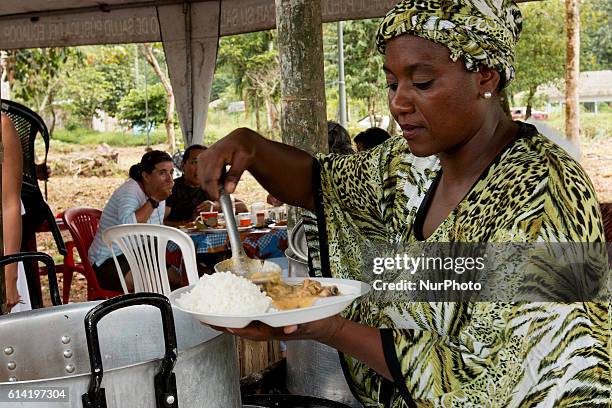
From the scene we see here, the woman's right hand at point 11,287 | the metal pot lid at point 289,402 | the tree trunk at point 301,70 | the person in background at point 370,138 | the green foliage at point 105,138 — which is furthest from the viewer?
Answer: the green foliage at point 105,138

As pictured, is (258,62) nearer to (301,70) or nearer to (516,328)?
(301,70)

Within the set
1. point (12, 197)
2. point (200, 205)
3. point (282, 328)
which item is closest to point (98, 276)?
point (200, 205)

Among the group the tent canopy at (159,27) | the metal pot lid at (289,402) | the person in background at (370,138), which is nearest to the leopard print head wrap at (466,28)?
the metal pot lid at (289,402)

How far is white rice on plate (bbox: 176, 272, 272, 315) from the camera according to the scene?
135 cm

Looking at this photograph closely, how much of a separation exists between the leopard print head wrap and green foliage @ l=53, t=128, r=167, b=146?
21.0m

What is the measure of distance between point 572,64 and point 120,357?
40.0 feet

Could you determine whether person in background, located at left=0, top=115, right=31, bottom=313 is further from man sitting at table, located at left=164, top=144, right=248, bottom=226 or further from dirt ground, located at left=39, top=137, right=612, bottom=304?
dirt ground, located at left=39, top=137, right=612, bottom=304

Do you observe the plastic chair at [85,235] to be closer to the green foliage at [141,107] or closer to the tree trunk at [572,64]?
the tree trunk at [572,64]

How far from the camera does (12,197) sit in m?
2.72

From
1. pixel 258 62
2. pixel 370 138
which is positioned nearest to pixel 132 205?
pixel 370 138

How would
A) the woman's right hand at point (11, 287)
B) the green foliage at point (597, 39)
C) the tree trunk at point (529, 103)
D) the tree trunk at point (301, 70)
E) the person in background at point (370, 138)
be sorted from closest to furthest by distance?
the woman's right hand at point (11, 287) < the tree trunk at point (301, 70) < the person in background at point (370, 138) < the tree trunk at point (529, 103) < the green foliage at point (597, 39)

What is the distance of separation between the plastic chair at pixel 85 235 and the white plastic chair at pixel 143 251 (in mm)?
341

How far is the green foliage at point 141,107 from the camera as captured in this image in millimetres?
22375

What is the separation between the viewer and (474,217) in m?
1.50
